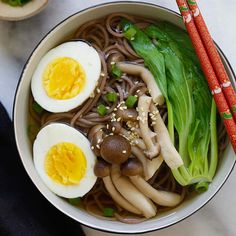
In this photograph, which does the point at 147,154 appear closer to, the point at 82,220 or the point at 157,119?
the point at 157,119

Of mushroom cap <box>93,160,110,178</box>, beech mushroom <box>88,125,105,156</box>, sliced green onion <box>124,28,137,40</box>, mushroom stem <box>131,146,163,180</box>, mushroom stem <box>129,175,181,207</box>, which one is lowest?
mushroom stem <box>129,175,181,207</box>

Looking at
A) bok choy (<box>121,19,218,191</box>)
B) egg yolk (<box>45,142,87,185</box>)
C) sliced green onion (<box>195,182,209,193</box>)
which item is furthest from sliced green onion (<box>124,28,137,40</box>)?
sliced green onion (<box>195,182,209,193</box>)

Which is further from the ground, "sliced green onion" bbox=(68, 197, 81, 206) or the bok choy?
the bok choy

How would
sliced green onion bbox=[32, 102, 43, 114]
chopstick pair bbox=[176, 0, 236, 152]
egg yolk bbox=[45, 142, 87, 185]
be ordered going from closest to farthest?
1. chopstick pair bbox=[176, 0, 236, 152]
2. egg yolk bbox=[45, 142, 87, 185]
3. sliced green onion bbox=[32, 102, 43, 114]

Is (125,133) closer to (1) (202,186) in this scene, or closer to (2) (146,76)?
(2) (146,76)

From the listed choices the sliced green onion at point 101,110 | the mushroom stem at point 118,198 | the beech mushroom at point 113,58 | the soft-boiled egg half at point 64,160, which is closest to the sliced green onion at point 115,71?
the beech mushroom at point 113,58

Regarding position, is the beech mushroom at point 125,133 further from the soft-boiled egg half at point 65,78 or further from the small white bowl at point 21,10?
the small white bowl at point 21,10

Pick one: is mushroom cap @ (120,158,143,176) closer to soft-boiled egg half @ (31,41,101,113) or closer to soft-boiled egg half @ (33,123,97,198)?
soft-boiled egg half @ (33,123,97,198)

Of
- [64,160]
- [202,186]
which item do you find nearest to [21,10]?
[64,160]
